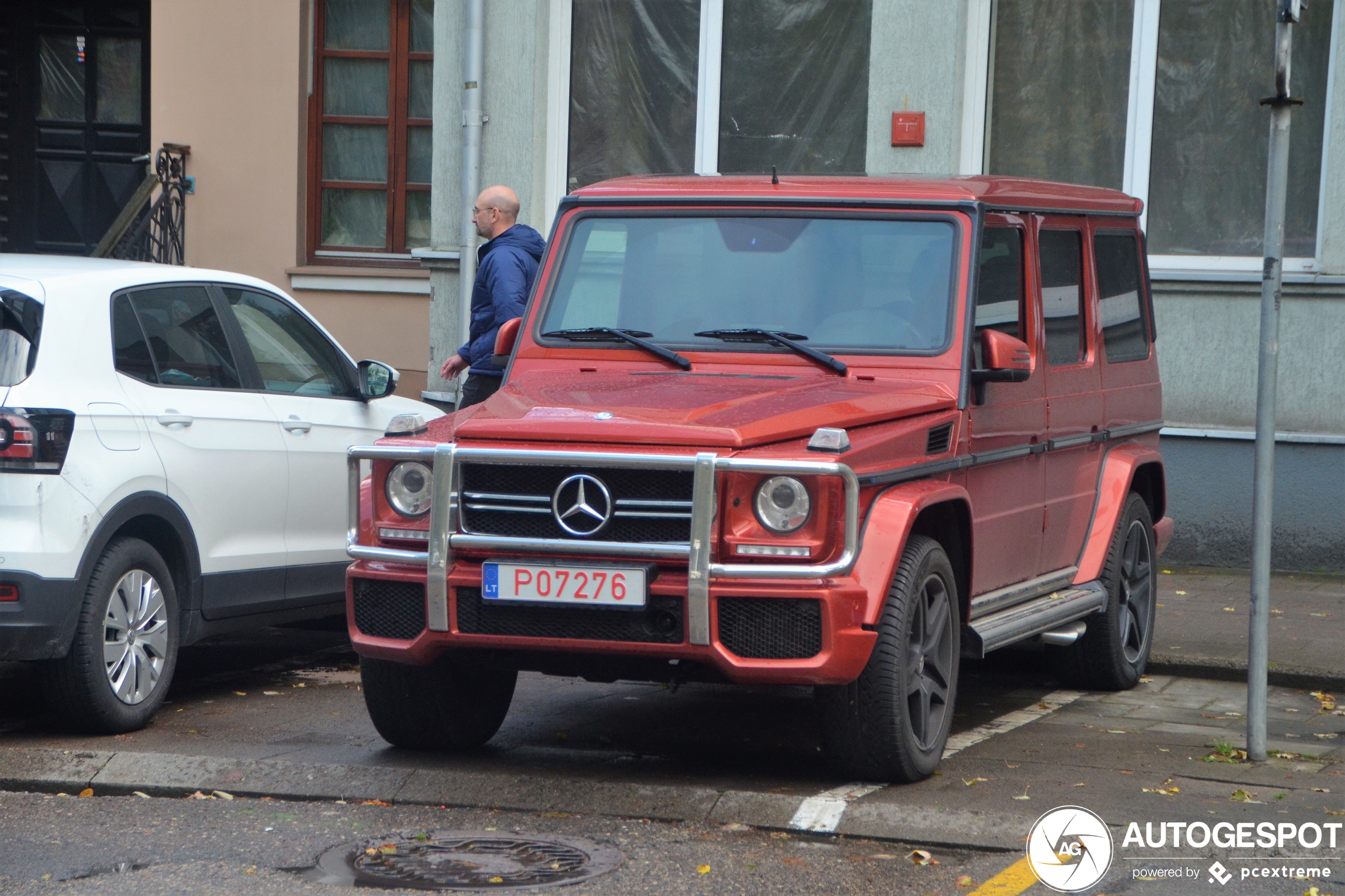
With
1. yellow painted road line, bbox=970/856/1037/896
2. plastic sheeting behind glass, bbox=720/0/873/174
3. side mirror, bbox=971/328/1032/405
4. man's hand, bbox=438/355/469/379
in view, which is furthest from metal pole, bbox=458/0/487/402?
yellow painted road line, bbox=970/856/1037/896

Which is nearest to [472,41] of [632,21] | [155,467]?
[632,21]

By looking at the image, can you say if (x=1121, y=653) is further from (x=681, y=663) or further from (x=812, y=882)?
(x=812, y=882)

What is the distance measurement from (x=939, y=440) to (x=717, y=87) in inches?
279

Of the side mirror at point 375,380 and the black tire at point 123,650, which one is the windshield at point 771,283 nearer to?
the side mirror at point 375,380

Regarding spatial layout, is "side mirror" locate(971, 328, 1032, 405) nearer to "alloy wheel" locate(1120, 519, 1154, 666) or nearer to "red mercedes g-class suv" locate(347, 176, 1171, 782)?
"red mercedes g-class suv" locate(347, 176, 1171, 782)

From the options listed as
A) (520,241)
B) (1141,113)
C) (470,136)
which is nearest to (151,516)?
(520,241)

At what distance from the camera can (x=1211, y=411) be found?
11.3 meters

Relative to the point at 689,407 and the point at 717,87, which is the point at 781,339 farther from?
the point at 717,87

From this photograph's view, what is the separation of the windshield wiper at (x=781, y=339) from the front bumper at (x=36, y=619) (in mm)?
2427

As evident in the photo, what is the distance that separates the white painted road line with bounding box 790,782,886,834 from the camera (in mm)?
5203

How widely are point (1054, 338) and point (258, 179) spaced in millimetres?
9685

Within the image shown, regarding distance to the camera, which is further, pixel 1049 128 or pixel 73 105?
pixel 73 105

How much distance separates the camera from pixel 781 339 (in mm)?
6289

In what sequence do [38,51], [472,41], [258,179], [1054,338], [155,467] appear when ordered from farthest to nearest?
1. [38,51]
2. [258,179]
3. [472,41]
4. [1054,338]
5. [155,467]
